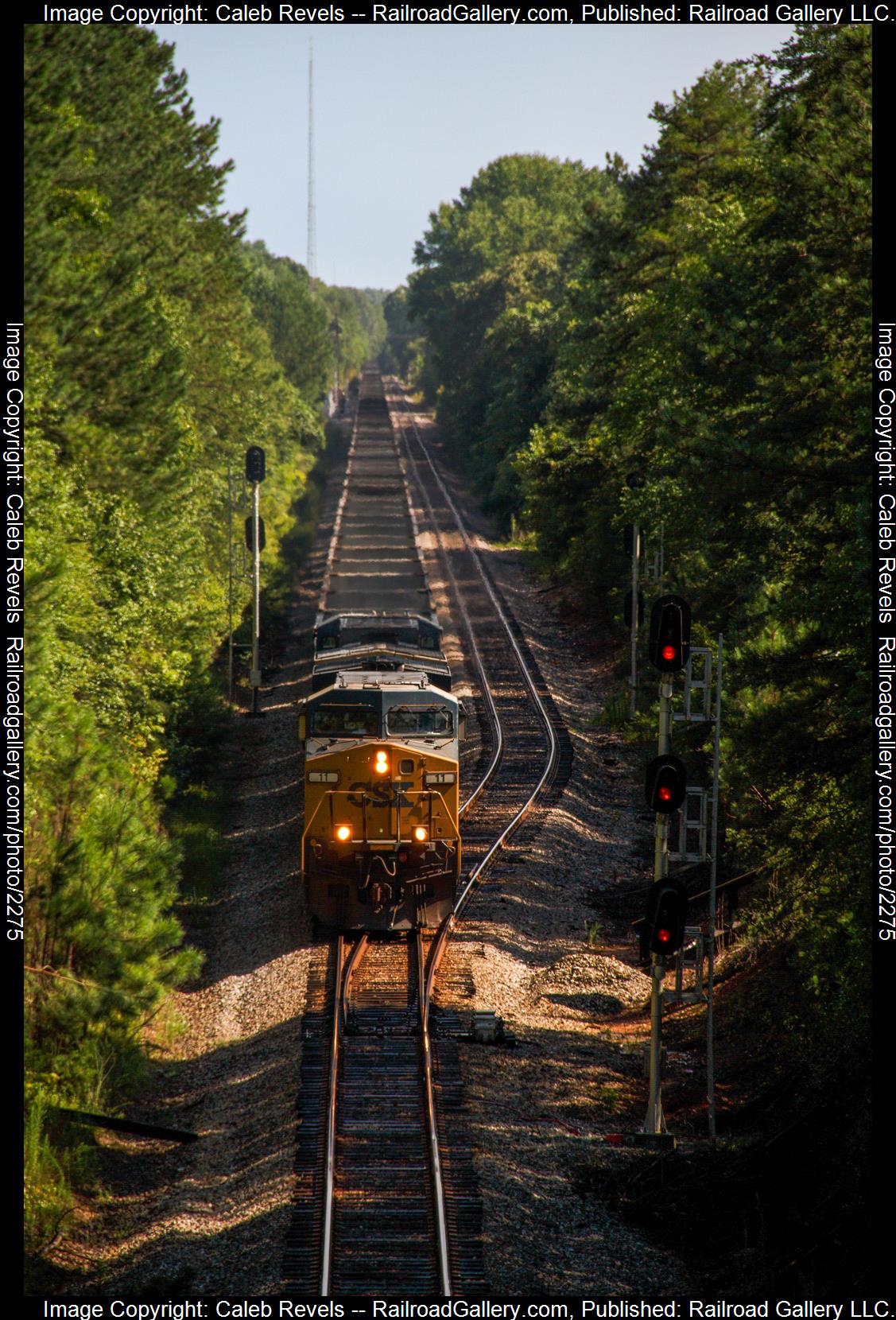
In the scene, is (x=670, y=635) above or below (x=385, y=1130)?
above

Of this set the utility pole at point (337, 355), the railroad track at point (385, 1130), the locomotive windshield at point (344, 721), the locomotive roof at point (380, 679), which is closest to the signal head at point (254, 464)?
the railroad track at point (385, 1130)

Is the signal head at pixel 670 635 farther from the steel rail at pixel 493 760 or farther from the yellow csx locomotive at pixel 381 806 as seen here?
the steel rail at pixel 493 760

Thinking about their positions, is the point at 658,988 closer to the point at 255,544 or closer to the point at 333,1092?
the point at 333,1092

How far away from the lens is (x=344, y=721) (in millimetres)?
19547

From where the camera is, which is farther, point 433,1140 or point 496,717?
point 496,717

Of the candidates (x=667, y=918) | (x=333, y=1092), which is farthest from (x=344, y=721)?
(x=667, y=918)

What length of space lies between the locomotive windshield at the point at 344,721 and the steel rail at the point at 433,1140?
11.1 feet

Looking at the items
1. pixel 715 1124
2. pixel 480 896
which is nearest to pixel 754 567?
pixel 480 896

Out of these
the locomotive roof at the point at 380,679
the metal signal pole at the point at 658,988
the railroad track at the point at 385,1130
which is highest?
the locomotive roof at the point at 380,679

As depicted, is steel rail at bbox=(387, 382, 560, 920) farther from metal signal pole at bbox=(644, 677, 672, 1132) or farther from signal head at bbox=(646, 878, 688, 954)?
signal head at bbox=(646, 878, 688, 954)

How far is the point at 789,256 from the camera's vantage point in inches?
761

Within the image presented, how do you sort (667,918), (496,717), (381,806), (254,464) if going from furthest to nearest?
1. (254,464)
2. (496,717)
3. (381,806)
4. (667,918)

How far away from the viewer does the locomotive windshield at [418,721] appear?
1952 cm

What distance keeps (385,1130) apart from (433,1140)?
0.89 metres
